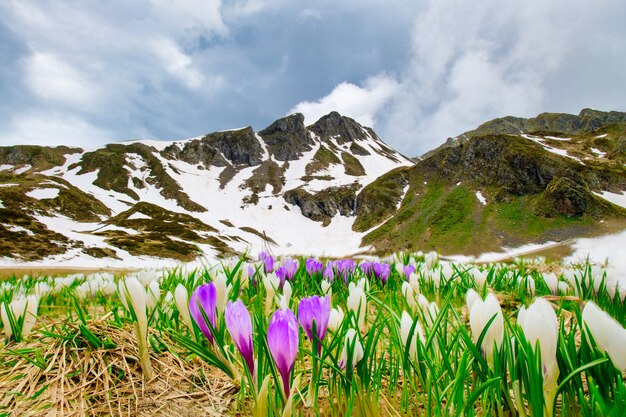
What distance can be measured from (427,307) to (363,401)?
93 cm

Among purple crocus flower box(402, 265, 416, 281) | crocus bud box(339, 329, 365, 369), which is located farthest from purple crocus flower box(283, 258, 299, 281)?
crocus bud box(339, 329, 365, 369)

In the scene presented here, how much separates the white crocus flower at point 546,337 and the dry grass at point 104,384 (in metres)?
1.15

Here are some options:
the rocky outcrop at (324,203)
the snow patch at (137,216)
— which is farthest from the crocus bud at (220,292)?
the rocky outcrop at (324,203)

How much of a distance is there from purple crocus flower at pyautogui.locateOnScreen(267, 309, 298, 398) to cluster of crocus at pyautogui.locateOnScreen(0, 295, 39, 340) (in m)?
1.74

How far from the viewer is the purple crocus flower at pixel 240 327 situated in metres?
1.25

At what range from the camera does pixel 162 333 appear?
6.56 ft

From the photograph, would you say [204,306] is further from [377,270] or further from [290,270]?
[377,270]

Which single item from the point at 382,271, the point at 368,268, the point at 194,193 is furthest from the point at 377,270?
the point at 194,193

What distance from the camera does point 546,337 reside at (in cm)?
109

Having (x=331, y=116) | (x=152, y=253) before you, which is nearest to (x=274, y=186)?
(x=331, y=116)

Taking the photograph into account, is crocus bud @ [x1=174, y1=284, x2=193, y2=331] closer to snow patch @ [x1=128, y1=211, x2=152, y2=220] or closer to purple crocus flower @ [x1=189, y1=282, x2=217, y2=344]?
purple crocus flower @ [x1=189, y1=282, x2=217, y2=344]

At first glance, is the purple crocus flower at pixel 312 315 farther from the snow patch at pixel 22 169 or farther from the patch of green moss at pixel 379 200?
the snow patch at pixel 22 169

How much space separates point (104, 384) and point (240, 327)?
70 cm

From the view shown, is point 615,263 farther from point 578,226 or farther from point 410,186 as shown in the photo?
point 410,186
